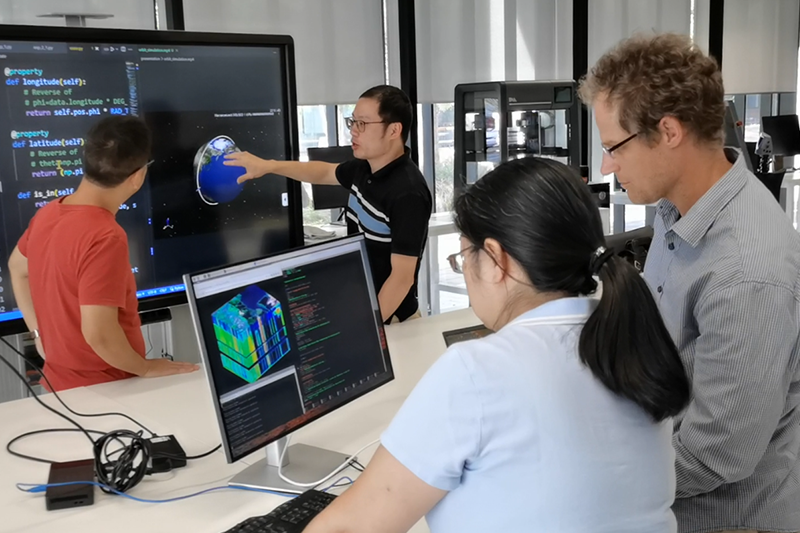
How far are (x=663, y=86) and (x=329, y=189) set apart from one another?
3141 millimetres

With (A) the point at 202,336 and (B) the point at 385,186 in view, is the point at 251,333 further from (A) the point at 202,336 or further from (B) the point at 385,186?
(B) the point at 385,186

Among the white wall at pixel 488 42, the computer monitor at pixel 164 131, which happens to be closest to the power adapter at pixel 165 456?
the computer monitor at pixel 164 131

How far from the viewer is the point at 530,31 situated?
20.5 ft

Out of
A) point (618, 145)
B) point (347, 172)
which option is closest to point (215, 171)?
point (347, 172)

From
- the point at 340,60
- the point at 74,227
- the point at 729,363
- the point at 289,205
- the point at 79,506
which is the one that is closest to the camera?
the point at 729,363

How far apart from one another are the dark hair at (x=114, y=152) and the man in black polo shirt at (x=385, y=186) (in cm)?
49

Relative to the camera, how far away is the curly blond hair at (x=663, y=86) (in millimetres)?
1453

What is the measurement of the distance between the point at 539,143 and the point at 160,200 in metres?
3.29

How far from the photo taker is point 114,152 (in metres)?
2.19

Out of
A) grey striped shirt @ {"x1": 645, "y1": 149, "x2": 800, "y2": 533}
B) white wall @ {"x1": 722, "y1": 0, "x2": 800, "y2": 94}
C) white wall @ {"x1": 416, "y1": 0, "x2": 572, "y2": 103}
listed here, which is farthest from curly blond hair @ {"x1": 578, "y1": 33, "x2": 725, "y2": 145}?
white wall @ {"x1": 722, "y1": 0, "x2": 800, "y2": 94}

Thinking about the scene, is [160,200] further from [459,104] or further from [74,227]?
[459,104]

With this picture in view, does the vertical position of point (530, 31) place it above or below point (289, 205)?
above

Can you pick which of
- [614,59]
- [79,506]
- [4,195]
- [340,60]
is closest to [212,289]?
[79,506]

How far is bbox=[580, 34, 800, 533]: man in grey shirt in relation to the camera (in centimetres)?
132
